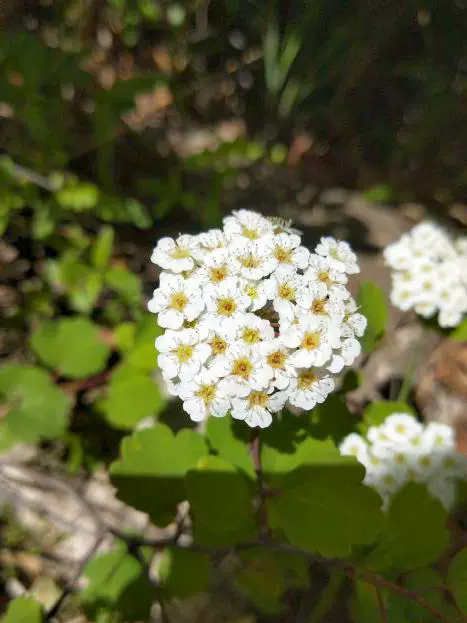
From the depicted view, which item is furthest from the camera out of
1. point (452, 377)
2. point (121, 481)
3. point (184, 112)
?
point (184, 112)

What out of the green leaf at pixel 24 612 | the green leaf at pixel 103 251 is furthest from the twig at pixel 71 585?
the green leaf at pixel 103 251

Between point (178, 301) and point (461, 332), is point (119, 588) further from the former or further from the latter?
point (461, 332)

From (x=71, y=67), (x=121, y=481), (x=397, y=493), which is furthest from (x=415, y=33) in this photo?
(x=121, y=481)

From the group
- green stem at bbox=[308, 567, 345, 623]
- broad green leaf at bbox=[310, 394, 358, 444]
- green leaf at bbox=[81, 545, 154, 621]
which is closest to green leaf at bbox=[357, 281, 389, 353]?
broad green leaf at bbox=[310, 394, 358, 444]

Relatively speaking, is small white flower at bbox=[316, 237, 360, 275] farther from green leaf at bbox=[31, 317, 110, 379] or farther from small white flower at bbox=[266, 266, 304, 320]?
green leaf at bbox=[31, 317, 110, 379]

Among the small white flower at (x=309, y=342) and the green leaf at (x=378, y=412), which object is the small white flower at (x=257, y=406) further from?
the green leaf at (x=378, y=412)

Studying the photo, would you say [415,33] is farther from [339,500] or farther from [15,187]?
[339,500]
